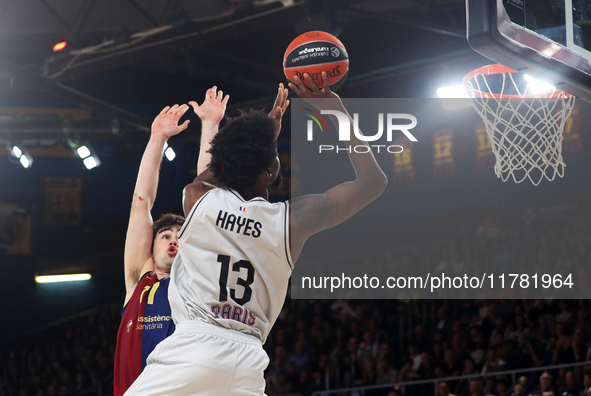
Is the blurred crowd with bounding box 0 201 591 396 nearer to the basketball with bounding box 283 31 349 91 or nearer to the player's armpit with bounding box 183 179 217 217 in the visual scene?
the basketball with bounding box 283 31 349 91

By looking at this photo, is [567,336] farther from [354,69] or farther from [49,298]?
[49,298]

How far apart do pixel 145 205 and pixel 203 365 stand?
1.21 m

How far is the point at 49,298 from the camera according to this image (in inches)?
679

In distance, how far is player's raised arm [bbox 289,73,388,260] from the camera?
3.03m

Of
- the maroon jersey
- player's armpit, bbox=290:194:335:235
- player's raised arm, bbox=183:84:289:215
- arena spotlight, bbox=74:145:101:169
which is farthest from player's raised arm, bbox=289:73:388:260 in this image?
arena spotlight, bbox=74:145:101:169

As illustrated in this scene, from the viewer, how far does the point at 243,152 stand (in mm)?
3057

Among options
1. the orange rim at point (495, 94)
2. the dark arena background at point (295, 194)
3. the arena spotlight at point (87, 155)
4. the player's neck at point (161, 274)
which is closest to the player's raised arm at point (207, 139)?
the player's neck at point (161, 274)

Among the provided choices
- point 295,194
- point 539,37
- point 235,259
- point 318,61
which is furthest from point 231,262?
point 295,194

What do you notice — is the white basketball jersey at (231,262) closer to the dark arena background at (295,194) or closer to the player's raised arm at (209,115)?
the player's raised arm at (209,115)

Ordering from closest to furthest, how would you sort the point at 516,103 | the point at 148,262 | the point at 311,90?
the point at 311,90 < the point at 148,262 < the point at 516,103

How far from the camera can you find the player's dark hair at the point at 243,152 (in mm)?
3057

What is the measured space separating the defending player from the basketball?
84 centimetres

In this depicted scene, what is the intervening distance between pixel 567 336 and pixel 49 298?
39.6ft

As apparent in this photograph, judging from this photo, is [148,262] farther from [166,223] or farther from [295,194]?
[295,194]
